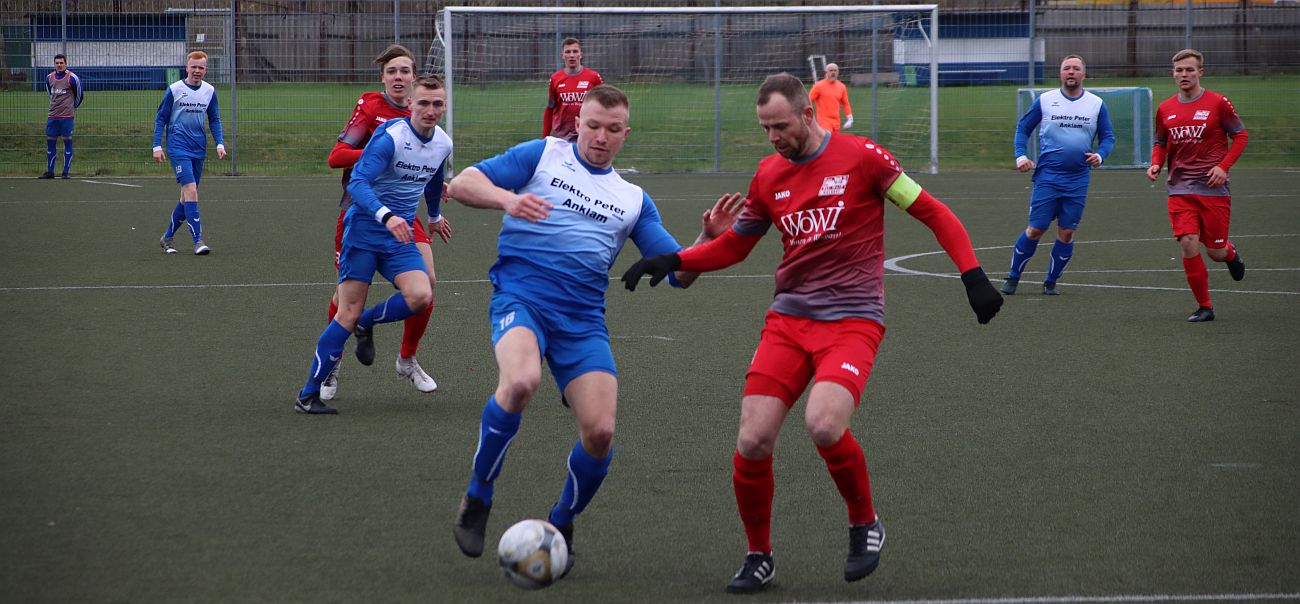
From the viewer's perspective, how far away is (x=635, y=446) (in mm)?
6887

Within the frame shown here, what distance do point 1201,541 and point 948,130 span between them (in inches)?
1127

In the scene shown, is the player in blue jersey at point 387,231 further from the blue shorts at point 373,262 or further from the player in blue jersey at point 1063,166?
the player in blue jersey at point 1063,166

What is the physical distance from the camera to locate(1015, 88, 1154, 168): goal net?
30000 millimetres

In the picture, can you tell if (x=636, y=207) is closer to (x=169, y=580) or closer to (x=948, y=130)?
(x=169, y=580)

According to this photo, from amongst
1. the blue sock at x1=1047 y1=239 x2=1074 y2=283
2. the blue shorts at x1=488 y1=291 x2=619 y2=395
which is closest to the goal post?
the blue sock at x1=1047 y1=239 x2=1074 y2=283

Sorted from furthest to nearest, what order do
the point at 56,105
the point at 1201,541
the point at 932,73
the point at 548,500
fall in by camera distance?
the point at 932,73
the point at 56,105
the point at 548,500
the point at 1201,541

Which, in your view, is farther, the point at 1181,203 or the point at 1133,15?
the point at 1133,15

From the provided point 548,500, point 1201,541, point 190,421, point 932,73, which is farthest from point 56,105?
point 1201,541

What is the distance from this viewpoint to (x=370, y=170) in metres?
7.55

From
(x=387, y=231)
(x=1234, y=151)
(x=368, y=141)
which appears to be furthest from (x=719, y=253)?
(x=1234, y=151)

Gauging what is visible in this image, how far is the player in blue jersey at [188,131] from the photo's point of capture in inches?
602

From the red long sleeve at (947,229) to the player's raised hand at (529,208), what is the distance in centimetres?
130

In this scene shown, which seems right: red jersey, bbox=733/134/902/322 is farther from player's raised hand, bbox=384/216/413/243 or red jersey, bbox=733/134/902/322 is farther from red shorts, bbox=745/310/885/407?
player's raised hand, bbox=384/216/413/243

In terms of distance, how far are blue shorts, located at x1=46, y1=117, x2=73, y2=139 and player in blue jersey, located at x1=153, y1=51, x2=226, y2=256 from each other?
12376mm
